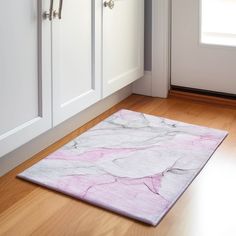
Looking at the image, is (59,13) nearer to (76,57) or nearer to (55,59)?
(55,59)

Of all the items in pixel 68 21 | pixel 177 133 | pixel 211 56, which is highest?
pixel 68 21

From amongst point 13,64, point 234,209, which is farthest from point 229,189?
point 13,64

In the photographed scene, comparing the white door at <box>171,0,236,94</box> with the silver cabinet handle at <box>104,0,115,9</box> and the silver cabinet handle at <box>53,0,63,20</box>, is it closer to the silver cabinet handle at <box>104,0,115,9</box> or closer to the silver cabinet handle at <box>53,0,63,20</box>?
the silver cabinet handle at <box>104,0,115,9</box>

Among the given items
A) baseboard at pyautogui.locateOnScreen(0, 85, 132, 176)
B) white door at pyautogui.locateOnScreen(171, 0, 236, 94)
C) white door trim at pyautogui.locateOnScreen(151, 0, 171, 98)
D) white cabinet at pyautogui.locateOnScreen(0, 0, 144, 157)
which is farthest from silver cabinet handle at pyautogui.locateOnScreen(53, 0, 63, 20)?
white door at pyautogui.locateOnScreen(171, 0, 236, 94)

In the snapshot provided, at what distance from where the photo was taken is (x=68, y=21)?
219 cm

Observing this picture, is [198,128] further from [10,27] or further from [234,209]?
[10,27]

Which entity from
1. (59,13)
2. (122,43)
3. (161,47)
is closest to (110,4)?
(122,43)

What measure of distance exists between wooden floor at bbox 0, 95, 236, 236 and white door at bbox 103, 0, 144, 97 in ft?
2.15

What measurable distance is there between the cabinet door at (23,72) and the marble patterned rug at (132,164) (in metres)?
0.19

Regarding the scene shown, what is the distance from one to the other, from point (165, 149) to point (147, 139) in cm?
14

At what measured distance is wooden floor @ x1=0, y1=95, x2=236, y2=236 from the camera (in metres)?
1.70

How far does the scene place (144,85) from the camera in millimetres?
3100

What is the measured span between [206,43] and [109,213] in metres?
1.48

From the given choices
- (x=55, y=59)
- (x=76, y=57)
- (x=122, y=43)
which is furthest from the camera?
(x=122, y=43)
